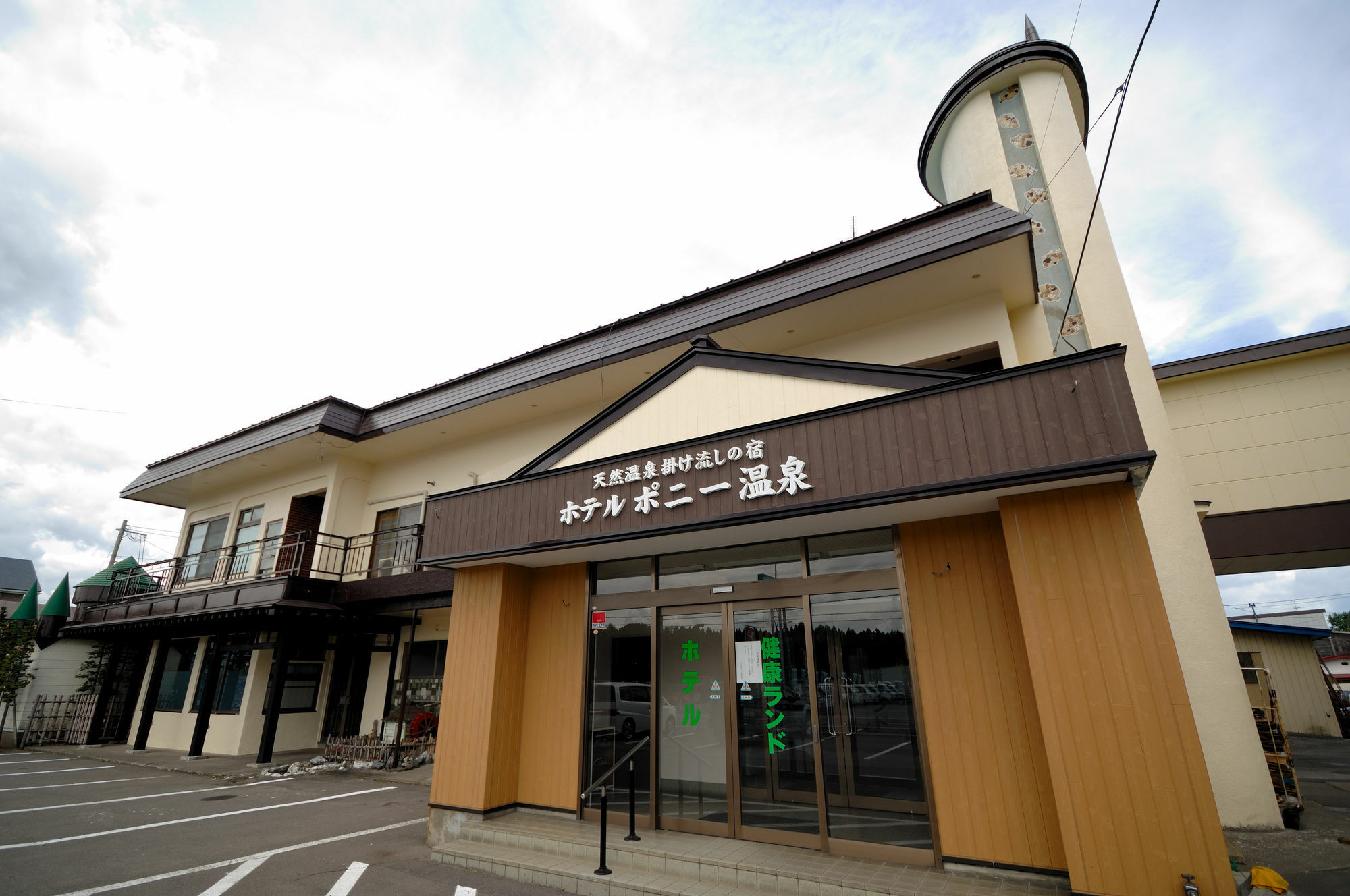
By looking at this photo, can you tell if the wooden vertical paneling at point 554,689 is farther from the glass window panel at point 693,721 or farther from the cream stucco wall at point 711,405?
the cream stucco wall at point 711,405

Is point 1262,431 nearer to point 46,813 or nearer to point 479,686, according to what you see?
point 479,686

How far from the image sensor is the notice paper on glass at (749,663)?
19.9ft

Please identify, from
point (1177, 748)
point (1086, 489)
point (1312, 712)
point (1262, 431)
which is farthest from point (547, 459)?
point (1312, 712)

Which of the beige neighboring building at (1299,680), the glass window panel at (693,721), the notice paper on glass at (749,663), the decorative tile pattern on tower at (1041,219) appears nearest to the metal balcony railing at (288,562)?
the glass window panel at (693,721)

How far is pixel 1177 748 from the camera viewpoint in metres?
3.95

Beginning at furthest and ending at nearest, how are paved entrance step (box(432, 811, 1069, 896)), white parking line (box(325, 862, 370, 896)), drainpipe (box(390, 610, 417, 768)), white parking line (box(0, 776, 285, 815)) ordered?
1. drainpipe (box(390, 610, 417, 768))
2. white parking line (box(0, 776, 285, 815))
3. white parking line (box(325, 862, 370, 896))
4. paved entrance step (box(432, 811, 1069, 896))

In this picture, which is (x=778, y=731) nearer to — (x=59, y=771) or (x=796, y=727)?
(x=796, y=727)

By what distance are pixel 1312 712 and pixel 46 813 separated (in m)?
23.8

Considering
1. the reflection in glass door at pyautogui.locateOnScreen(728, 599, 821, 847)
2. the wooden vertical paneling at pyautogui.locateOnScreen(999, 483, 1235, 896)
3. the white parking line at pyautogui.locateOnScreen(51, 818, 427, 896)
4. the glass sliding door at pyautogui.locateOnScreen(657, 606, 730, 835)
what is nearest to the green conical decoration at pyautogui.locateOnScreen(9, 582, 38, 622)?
the white parking line at pyautogui.locateOnScreen(51, 818, 427, 896)

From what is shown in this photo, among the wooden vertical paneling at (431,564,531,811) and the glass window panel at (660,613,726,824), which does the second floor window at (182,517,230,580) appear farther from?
the glass window panel at (660,613,726,824)

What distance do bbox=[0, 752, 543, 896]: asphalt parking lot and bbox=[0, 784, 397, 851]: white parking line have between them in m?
0.03

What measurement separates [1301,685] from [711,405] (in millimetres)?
16563

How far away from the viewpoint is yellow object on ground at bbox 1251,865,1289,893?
4215mm

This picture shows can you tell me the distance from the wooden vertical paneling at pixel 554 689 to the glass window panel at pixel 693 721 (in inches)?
44.3
